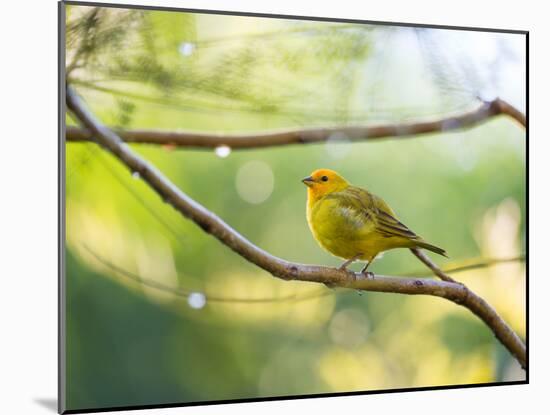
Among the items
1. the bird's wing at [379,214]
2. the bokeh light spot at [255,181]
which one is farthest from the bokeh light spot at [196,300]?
the bird's wing at [379,214]

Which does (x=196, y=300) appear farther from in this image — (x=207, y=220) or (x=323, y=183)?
(x=323, y=183)

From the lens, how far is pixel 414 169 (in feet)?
13.7

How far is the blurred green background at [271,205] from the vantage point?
142 inches

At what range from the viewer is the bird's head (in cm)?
387

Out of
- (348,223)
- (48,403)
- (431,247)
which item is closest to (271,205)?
(348,223)

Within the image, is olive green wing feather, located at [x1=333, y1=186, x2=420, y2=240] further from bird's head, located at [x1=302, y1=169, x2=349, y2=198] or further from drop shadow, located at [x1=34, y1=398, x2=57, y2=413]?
drop shadow, located at [x1=34, y1=398, x2=57, y2=413]

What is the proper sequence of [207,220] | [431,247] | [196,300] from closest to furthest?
[207,220], [196,300], [431,247]

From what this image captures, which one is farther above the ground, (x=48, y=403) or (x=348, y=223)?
(x=348, y=223)

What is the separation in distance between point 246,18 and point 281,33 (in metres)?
Answer: 0.18

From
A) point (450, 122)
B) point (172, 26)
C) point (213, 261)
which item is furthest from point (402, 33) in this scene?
point (213, 261)

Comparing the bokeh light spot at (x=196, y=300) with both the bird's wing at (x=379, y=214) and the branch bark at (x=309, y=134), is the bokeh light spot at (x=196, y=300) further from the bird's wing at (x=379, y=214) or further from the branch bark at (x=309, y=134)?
the bird's wing at (x=379, y=214)

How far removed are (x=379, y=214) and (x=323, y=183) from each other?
304 mm

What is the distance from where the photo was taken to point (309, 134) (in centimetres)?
396

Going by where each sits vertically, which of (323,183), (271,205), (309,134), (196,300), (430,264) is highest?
(309,134)
